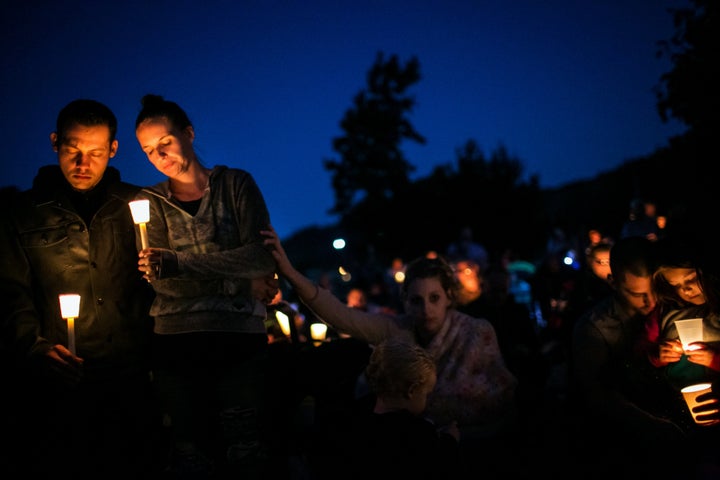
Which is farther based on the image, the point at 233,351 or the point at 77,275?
the point at 77,275

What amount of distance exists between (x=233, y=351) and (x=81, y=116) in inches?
47.6

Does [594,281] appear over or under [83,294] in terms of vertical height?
under

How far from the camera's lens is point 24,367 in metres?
3.18

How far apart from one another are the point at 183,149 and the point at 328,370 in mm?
1741

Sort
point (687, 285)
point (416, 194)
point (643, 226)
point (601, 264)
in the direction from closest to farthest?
point (687, 285) → point (601, 264) → point (643, 226) → point (416, 194)

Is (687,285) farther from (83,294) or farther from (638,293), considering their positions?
(83,294)

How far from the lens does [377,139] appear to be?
34.1 meters

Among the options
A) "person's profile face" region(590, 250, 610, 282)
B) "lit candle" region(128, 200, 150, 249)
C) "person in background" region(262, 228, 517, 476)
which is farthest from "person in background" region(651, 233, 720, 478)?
"lit candle" region(128, 200, 150, 249)

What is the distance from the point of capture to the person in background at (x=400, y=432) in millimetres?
2529

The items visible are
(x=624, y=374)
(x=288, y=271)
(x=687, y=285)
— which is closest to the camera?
(x=288, y=271)

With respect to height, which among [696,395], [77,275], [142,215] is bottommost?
[696,395]

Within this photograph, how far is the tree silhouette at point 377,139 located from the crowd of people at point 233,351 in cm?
2971

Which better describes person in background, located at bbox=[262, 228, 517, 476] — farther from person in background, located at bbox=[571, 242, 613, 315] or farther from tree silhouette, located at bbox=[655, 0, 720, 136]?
tree silhouette, located at bbox=[655, 0, 720, 136]

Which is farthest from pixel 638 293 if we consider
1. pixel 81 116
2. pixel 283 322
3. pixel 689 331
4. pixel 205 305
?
pixel 81 116
